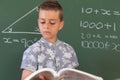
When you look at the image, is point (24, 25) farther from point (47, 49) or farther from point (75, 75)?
point (75, 75)

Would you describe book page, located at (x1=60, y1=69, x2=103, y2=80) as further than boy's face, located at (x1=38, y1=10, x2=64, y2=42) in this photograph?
No

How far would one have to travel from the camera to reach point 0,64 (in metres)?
1.57

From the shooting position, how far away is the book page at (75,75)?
3.72 feet

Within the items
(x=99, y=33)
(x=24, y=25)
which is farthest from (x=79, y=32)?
(x=24, y=25)

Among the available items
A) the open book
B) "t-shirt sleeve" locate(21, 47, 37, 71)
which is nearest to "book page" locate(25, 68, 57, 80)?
the open book

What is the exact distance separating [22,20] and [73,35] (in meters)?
0.30

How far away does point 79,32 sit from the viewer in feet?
5.49

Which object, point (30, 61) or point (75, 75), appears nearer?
point (75, 75)

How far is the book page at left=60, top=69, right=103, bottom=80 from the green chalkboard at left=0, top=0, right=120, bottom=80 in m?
0.43

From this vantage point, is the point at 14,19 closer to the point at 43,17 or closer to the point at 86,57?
the point at 43,17

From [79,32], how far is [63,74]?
1.82 feet

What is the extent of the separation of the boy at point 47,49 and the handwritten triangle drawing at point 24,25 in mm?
207

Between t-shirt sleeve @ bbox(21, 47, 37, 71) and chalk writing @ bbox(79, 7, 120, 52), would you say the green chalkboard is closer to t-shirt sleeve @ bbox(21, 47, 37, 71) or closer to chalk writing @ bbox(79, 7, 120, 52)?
chalk writing @ bbox(79, 7, 120, 52)

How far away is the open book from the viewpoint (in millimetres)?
1076
